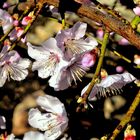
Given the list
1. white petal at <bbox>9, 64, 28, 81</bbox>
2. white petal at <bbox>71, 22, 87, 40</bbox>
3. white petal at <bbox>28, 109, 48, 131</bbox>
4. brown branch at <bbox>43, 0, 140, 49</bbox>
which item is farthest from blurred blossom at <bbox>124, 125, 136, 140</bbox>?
white petal at <bbox>9, 64, 28, 81</bbox>

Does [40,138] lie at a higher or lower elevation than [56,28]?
lower

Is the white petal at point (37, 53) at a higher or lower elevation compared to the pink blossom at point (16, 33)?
higher

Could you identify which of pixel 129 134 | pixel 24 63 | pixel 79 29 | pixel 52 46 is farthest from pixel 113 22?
pixel 24 63

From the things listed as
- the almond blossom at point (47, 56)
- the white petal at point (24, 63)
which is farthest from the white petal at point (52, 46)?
the white petal at point (24, 63)

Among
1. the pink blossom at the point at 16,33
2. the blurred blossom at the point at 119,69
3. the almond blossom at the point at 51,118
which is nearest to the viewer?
the almond blossom at the point at 51,118

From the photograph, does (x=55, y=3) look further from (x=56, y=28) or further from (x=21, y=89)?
(x=21, y=89)

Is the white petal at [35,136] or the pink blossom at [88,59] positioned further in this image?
the white petal at [35,136]

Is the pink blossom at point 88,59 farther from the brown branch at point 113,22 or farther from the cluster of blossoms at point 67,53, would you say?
the brown branch at point 113,22

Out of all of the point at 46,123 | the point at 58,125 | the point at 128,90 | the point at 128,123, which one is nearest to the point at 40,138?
the point at 46,123

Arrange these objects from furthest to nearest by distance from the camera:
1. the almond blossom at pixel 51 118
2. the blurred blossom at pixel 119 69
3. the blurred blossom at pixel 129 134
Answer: the blurred blossom at pixel 119 69, the almond blossom at pixel 51 118, the blurred blossom at pixel 129 134
